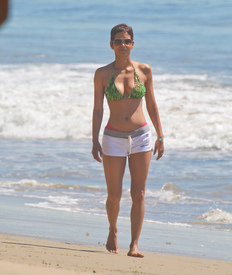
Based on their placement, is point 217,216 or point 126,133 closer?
point 126,133

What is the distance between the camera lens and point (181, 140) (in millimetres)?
10555

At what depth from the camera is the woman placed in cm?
432

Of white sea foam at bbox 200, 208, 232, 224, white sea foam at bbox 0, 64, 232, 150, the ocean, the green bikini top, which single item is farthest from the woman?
white sea foam at bbox 0, 64, 232, 150

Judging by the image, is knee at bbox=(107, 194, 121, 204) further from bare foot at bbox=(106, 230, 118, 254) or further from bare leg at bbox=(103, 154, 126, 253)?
bare foot at bbox=(106, 230, 118, 254)

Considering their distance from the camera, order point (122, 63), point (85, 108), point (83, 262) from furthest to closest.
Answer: point (85, 108) < point (122, 63) < point (83, 262)

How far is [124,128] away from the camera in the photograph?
4348 mm

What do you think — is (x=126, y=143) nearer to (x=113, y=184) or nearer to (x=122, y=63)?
(x=113, y=184)

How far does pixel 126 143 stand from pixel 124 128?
121mm

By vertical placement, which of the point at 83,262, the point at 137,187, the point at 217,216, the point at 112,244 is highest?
the point at 137,187

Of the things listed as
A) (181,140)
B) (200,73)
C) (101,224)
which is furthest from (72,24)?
(101,224)

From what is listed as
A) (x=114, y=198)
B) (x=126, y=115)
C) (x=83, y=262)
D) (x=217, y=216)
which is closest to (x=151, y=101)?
(x=126, y=115)

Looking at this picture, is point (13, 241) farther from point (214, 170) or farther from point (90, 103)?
point (90, 103)

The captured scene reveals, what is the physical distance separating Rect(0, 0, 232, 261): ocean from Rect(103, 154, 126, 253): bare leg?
1.35 ft

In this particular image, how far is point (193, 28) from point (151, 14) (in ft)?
24.6
